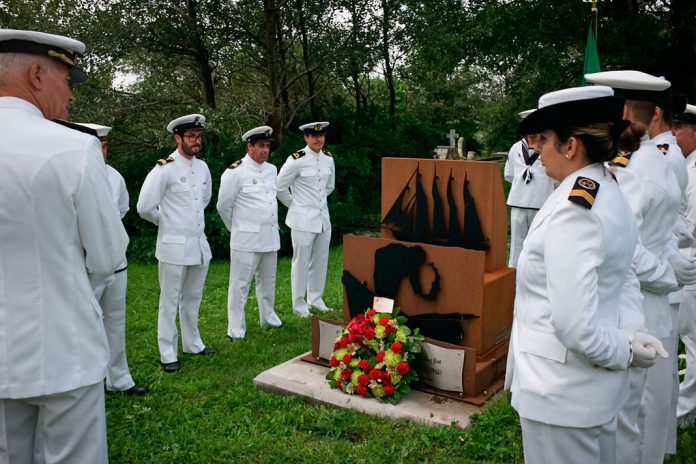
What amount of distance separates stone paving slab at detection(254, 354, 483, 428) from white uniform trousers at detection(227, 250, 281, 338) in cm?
159

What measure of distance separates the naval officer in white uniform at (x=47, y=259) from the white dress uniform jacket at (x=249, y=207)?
4.18 metres

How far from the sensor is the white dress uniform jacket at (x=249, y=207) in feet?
21.9

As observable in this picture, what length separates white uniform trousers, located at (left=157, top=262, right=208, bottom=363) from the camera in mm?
5727

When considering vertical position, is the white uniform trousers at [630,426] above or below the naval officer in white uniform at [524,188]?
below

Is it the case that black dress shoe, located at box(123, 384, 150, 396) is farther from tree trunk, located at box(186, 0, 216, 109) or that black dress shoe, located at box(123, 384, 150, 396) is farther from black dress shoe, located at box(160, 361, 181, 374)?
tree trunk, located at box(186, 0, 216, 109)

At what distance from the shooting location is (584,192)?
2.07 meters

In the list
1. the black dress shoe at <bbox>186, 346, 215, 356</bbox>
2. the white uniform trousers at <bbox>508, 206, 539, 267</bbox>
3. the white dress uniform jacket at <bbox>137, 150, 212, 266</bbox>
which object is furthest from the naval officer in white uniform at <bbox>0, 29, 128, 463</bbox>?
the white uniform trousers at <bbox>508, 206, 539, 267</bbox>

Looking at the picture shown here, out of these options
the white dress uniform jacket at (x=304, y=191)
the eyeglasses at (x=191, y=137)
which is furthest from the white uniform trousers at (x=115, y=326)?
the white dress uniform jacket at (x=304, y=191)

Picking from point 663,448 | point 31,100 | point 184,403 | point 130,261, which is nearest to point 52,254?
point 31,100

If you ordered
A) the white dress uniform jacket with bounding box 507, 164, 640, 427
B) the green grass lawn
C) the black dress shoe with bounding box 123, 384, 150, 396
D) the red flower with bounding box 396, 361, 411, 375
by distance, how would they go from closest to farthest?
1. the white dress uniform jacket with bounding box 507, 164, 640, 427
2. the green grass lawn
3. the red flower with bounding box 396, 361, 411, 375
4. the black dress shoe with bounding box 123, 384, 150, 396

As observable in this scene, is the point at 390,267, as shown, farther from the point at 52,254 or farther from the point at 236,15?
the point at 236,15

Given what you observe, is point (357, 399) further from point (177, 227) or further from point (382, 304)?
point (177, 227)

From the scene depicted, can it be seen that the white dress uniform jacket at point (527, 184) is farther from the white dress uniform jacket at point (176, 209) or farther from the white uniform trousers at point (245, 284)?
the white dress uniform jacket at point (176, 209)

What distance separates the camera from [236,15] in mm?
12297
